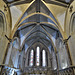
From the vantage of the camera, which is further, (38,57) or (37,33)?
(38,57)

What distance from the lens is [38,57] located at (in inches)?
688

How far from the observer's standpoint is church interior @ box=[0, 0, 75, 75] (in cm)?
835

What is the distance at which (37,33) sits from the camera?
54.1ft

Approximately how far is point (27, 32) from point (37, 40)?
5.15m

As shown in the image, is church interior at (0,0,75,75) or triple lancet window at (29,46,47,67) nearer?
church interior at (0,0,75,75)

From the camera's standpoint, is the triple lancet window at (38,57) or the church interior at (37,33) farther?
the triple lancet window at (38,57)

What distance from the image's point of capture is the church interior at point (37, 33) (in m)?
8.35

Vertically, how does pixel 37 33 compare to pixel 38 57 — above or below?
above

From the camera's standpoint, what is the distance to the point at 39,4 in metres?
10.8

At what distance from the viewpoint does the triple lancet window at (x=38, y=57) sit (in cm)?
1679

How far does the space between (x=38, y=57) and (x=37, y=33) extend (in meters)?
5.54

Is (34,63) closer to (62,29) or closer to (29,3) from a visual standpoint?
(62,29)

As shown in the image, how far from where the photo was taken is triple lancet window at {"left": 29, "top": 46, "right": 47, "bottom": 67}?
16792mm

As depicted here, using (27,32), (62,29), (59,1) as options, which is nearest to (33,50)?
(27,32)
